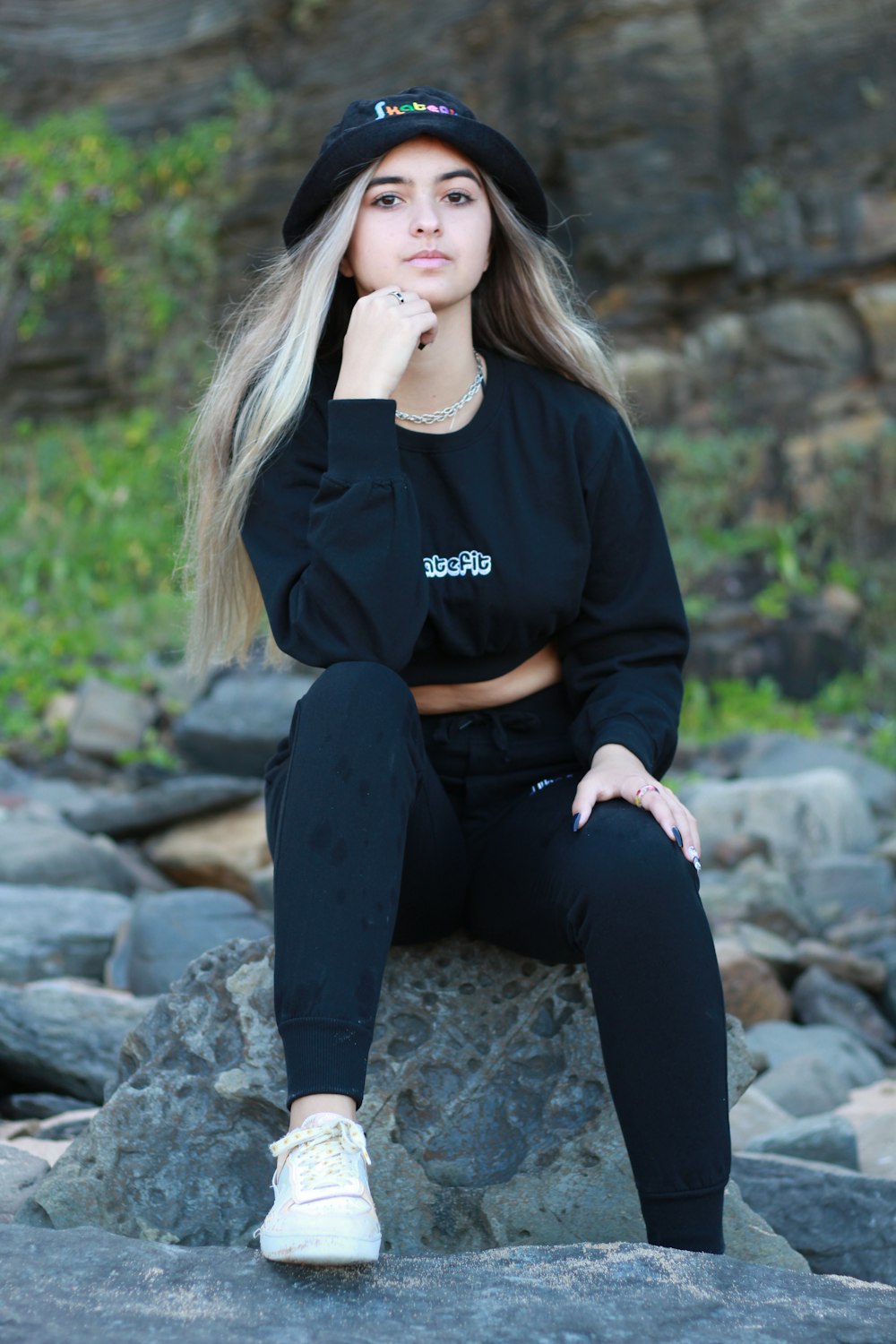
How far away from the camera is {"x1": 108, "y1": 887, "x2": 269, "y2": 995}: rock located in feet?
14.7

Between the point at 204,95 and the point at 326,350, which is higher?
the point at 204,95

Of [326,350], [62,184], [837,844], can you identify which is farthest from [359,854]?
[62,184]

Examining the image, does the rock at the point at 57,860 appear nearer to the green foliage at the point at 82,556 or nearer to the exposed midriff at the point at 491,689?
the green foliage at the point at 82,556

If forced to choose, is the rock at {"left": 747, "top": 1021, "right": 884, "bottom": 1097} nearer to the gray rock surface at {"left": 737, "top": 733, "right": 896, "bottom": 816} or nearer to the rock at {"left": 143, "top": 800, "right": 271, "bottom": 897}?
the rock at {"left": 143, "top": 800, "right": 271, "bottom": 897}

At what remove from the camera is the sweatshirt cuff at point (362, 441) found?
2408 mm

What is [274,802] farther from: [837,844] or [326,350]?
[837,844]

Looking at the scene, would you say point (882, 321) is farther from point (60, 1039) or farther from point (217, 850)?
point (60, 1039)

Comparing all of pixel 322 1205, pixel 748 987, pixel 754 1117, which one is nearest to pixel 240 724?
pixel 748 987

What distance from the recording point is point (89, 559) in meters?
10.2

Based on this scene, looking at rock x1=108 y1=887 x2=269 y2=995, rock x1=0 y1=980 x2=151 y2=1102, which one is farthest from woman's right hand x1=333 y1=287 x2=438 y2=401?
rock x1=108 y1=887 x2=269 y2=995

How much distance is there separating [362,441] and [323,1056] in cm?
99

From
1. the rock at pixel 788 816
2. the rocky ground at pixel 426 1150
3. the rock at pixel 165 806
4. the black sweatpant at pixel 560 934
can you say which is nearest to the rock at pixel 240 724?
the rock at pixel 165 806

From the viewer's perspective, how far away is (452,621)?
261 centimetres

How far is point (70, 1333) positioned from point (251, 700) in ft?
19.1
